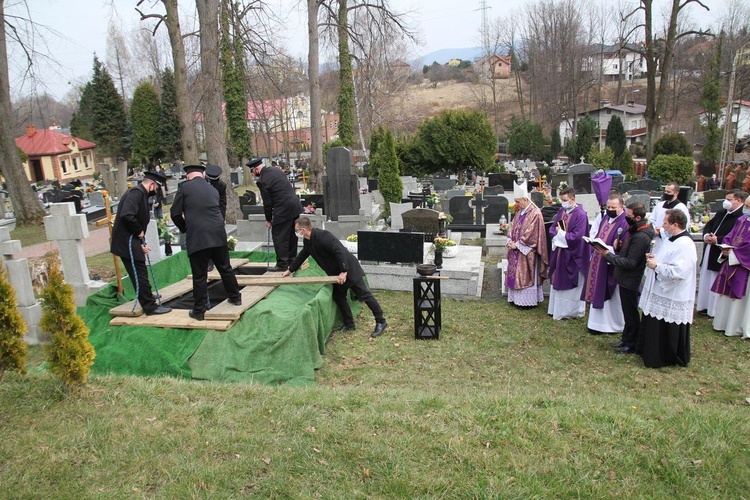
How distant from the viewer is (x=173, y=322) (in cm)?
689

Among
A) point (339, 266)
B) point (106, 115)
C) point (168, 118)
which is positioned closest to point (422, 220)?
point (339, 266)

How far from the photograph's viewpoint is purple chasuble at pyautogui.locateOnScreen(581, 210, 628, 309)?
7707 millimetres

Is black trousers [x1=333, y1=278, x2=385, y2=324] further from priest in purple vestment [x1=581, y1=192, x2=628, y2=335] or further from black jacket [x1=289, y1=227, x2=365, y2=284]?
priest in purple vestment [x1=581, y1=192, x2=628, y2=335]

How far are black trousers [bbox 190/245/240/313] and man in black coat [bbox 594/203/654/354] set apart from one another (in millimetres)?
4858

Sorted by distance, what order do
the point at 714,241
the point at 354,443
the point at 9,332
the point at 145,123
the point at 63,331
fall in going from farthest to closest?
the point at 145,123 < the point at 714,241 < the point at 63,331 < the point at 9,332 < the point at 354,443

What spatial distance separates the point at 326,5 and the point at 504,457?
23137 millimetres

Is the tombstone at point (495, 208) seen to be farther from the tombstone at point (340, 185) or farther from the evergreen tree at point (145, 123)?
the evergreen tree at point (145, 123)

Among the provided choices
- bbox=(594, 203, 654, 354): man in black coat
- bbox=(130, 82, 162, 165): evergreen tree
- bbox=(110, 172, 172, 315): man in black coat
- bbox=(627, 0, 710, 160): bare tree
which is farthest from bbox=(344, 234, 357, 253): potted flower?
bbox=(130, 82, 162, 165): evergreen tree

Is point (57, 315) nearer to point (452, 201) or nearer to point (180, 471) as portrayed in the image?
point (180, 471)

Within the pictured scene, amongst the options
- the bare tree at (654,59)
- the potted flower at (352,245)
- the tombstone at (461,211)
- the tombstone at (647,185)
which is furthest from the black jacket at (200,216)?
the bare tree at (654,59)

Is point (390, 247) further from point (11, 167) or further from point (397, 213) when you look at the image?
point (11, 167)

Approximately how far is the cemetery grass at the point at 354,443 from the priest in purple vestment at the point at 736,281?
2.18 metres

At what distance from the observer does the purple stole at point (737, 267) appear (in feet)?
24.6

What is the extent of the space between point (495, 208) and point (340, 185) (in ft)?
13.8
